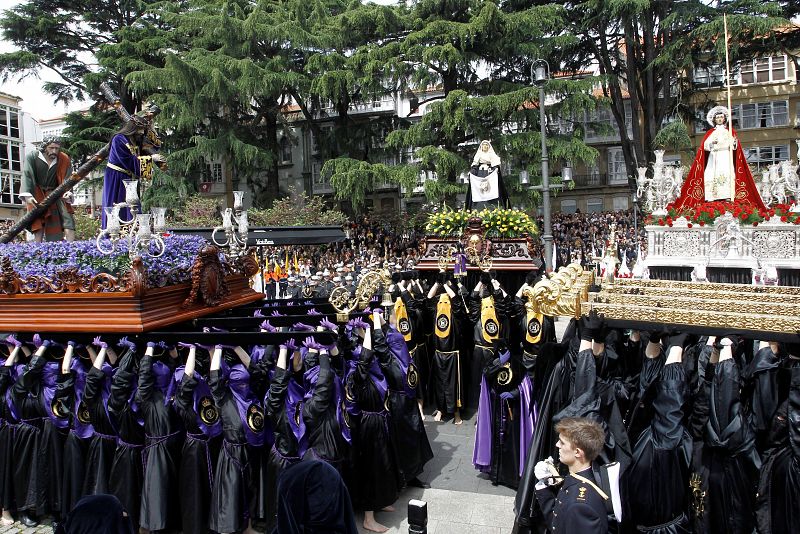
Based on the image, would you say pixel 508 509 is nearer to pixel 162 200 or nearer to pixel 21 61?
pixel 162 200

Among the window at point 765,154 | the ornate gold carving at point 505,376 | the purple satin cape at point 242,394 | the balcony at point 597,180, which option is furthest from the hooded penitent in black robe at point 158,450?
the window at point 765,154

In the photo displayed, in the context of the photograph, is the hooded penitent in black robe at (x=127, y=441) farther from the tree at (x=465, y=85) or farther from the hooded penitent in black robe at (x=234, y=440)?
the tree at (x=465, y=85)

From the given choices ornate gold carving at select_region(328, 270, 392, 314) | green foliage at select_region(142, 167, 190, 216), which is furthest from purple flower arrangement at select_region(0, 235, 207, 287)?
green foliage at select_region(142, 167, 190, 216)

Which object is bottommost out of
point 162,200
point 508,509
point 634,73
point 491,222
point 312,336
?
point 508,509

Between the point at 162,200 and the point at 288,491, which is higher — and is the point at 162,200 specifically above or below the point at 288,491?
above

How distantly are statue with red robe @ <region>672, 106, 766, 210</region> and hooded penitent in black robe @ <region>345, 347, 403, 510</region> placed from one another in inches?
492

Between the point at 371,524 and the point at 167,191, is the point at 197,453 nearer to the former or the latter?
the point at 371,524

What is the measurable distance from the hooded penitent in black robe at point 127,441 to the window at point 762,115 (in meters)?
42.4

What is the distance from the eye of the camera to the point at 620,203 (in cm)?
4038

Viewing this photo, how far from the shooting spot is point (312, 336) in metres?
5.03

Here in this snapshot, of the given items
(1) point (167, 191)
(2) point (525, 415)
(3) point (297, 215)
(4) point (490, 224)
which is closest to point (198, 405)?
(2) point (525, 415)

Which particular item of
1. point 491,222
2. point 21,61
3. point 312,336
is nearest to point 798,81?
point 491,222

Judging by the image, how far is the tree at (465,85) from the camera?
2503 cm

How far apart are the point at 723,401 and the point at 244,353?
3.94 metres
